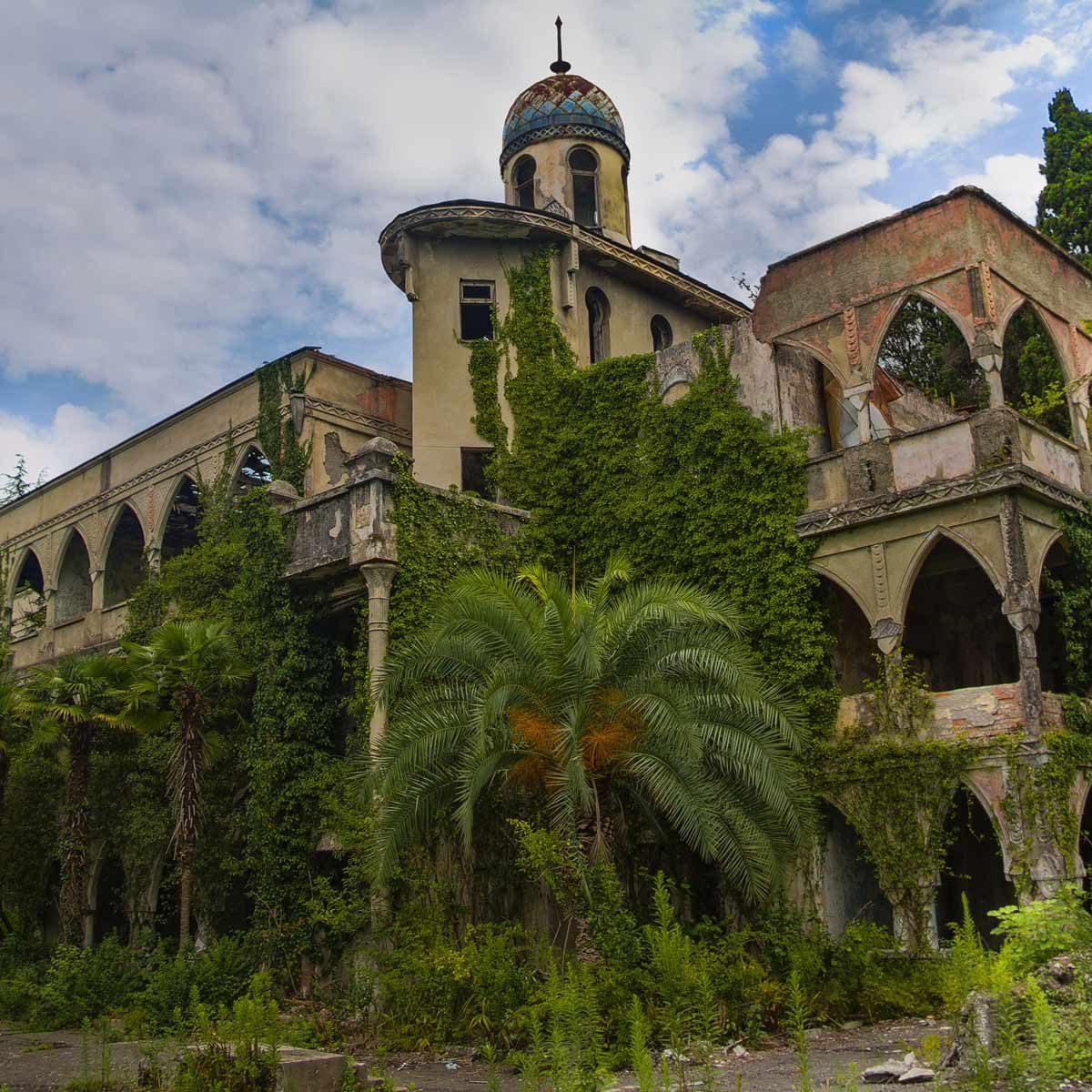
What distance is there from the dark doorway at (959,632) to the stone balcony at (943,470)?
2942mm

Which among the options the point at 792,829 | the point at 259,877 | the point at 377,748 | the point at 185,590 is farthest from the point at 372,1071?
the point at 185,590

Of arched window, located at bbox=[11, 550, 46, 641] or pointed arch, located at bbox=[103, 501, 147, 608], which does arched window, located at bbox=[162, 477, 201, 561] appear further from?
arched window, located at bbox=[11, 550, 46, 641]

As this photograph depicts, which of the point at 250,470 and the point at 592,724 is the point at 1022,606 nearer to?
the point at 592,724

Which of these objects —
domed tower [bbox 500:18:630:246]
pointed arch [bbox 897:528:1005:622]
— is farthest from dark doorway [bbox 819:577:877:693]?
domed tower [bbox 500:18:630:246]

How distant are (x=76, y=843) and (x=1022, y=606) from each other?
14781mm

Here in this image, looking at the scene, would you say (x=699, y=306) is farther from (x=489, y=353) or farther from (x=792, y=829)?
(x=792, y=829)

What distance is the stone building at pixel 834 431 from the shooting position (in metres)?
17.7

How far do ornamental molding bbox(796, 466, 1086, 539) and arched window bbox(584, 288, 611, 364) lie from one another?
723 centimetres

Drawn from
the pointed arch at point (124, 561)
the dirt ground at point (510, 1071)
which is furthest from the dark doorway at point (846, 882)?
the pointed arch at point (124, 561)

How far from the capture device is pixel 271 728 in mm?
18875

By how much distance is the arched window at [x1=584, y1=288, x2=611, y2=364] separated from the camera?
24.9 meters

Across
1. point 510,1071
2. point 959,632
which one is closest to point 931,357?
point 959,632

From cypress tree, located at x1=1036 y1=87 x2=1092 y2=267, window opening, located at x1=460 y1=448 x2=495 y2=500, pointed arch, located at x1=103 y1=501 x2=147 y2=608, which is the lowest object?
window opening, located at x1=460 y1=448 x2=495 y2=500

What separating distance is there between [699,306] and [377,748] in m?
14.1
